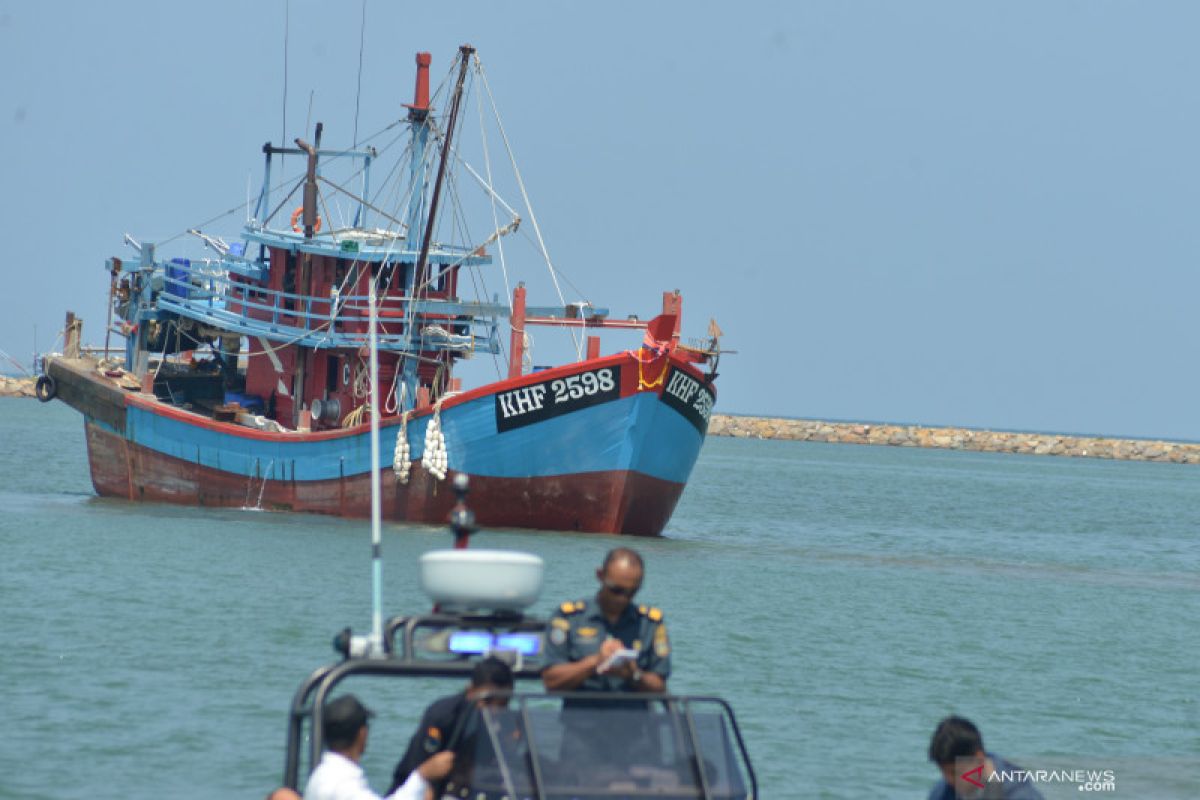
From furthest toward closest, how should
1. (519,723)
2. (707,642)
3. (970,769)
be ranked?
1. (707,642)
2. (970,769)
3. (519,723)

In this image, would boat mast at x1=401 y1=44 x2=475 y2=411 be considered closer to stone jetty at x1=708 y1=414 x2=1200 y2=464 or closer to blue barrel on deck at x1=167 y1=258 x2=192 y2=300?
blue barrel on deck at x1=167 y1=258 x2=192 y2=300

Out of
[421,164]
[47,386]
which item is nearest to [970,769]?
[421,164]

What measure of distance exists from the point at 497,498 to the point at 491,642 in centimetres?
2188

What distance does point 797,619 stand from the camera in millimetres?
23078

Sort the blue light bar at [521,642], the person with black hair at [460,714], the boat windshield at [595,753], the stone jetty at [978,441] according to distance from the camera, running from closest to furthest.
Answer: the boat windshield at [595,753] → the person with black hair at [460,714] → the blue light bar at [521,642] → the stone jetty at [978,441]

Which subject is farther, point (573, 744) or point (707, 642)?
point (707, 642)

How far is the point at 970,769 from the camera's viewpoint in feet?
25.3

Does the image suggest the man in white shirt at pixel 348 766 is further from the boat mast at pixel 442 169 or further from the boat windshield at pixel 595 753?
the boat mast at pixel 442 169

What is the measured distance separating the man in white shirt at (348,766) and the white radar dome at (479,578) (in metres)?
Result: 0.58

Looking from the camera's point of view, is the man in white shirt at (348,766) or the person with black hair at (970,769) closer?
the man in white shirt at (348,766)

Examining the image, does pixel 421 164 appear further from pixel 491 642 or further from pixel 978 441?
pixel 978 441

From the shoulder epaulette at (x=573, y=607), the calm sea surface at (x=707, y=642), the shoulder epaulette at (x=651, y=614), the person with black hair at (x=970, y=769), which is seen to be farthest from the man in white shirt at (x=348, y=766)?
the calm sea surface at (x=707, y=642)

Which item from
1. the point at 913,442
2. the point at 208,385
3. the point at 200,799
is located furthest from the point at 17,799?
the point at 913,442

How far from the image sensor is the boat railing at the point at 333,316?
A: 30.6 m
